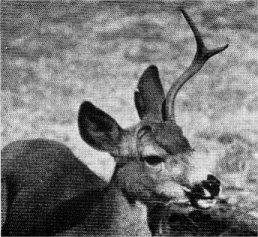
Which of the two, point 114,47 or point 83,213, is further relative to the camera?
point 114,47

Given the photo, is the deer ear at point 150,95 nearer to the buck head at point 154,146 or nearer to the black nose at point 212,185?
the buck head at point 154,146

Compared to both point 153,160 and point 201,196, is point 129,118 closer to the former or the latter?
point 153,160

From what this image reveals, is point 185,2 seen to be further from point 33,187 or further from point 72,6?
point 33,187

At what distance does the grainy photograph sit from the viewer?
109 inches

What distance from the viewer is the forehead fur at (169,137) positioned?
274 centimetres

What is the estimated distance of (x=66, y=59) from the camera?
2.96 m

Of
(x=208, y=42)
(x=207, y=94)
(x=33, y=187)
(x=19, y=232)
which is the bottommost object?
(x=19, y=232)

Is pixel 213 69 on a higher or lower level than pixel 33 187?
higher

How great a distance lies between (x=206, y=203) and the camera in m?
2.72

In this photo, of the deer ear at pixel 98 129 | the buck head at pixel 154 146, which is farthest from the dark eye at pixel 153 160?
the deer ear at pixel 98 129

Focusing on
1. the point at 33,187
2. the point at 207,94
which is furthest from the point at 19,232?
the point at 207,94

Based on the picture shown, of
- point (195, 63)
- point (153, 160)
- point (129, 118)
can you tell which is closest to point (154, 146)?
point (153, 160)

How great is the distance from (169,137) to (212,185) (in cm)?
27

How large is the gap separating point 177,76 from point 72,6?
0.60m
